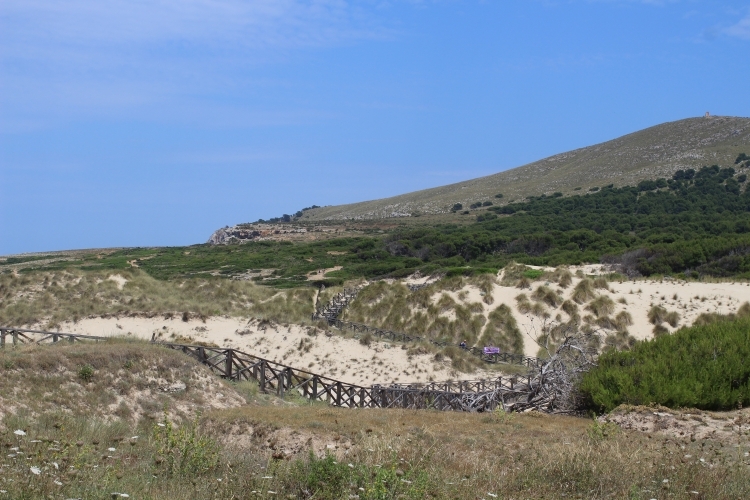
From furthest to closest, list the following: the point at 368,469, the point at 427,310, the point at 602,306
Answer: the point at 427,310
the point at 602,306
the point at 368,469

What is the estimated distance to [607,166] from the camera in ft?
367

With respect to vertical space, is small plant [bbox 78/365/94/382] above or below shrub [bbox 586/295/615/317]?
above

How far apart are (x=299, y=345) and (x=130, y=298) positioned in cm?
1077

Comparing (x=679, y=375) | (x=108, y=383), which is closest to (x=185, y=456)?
(x=108, y=383)

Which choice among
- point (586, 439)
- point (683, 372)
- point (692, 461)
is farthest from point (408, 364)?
point (692, 461)

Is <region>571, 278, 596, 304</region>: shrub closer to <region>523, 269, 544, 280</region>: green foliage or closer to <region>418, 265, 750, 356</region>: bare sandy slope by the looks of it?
<region>418, 265, 750, 356</region>: bare sandy slope

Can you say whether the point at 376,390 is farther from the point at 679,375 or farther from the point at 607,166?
the point at 607,166

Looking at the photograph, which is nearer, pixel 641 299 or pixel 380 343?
pixel 380 343

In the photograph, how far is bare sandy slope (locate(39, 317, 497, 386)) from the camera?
27.3 m

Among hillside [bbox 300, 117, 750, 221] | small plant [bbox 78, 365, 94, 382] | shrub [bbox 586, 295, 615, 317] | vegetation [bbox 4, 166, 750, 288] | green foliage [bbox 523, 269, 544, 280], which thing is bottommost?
shrub [bbox 586, 295, 615, 317]

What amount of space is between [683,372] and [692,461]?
6.79m

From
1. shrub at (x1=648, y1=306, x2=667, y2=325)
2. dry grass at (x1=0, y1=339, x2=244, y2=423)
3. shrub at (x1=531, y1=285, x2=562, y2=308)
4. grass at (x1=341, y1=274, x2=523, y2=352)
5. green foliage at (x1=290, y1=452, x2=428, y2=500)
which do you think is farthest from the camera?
shrub at (x1=531, y1=285, x2=562, y2=308)

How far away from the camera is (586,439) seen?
10.2 meters

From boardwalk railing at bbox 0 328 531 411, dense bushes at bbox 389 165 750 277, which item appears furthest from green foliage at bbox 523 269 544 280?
boardwalk railing at bbox 0 328 531 411
